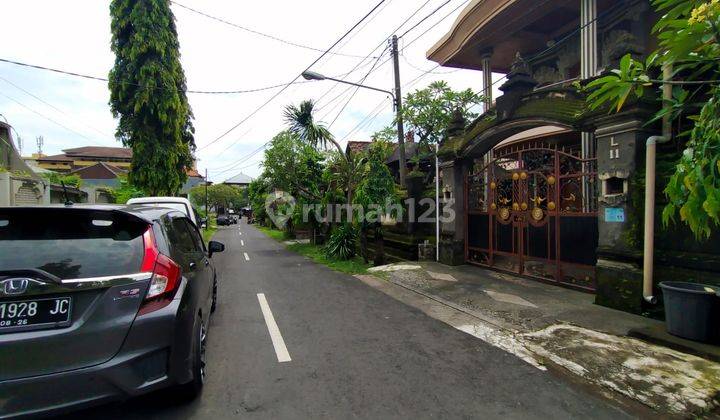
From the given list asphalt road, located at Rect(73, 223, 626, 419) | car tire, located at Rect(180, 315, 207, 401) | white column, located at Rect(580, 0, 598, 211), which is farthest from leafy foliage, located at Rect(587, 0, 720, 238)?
white column, located at Rect(580, 0, 598, 211)

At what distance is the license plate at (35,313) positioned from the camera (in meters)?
2.34

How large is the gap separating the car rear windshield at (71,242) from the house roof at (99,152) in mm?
86014

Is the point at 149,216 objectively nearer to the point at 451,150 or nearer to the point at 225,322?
the point at 225,322

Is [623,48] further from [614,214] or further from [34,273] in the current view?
[34,273]

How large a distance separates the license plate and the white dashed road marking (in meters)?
2.18

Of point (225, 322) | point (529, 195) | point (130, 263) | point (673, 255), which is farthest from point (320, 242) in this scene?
point (130, 263)

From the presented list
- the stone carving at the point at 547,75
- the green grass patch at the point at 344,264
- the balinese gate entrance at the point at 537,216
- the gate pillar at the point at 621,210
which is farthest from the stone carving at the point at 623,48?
the stone carving at the point at 547,75

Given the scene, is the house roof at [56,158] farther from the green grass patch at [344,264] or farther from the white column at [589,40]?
the white column at [589,40]

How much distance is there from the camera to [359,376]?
3.76m

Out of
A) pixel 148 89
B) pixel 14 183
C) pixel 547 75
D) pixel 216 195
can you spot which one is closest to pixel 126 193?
pixel 148 89

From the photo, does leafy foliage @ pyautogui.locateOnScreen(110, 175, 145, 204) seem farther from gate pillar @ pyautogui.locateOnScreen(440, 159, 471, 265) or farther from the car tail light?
the car tail light

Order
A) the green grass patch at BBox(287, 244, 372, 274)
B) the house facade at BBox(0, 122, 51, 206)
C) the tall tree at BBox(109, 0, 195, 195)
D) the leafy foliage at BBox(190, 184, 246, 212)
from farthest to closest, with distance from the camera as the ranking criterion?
the leafy foliage at BBox(190, 184, 246, 212) → the tall tree at BBox(109, 0, 195, 195) → the house facade at BBox(0, 122, 51, 206) → the green grass patch at BBox(287, 244, 372, 274)

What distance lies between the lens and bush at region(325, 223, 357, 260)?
518 inches

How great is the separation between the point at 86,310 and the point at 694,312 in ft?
19.7
